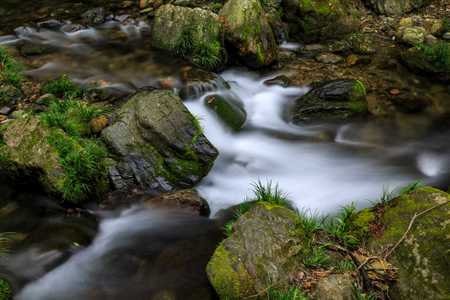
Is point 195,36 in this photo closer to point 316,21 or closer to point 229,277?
point 316,21

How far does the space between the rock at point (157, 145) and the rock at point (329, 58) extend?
4.46 m

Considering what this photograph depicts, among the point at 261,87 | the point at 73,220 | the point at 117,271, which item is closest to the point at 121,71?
the point at 261,87

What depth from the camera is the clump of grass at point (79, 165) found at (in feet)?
18.6

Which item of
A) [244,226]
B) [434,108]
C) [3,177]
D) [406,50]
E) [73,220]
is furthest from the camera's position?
[406,50]

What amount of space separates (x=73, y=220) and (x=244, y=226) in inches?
97.9

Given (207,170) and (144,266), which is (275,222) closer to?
(144,266)


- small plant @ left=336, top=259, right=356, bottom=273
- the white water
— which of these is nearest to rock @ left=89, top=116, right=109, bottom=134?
the white water

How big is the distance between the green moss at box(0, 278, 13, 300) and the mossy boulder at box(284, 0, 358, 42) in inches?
337

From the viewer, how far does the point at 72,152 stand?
5766mm

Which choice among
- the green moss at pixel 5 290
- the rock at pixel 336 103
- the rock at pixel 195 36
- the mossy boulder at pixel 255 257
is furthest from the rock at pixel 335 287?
the rock at pixel 195 36

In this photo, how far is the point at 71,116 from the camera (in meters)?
6.50

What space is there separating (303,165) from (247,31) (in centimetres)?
346

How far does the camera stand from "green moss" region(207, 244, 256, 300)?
13.1 ft

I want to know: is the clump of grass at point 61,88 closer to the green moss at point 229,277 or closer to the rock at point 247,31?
the rock at point 247,31
